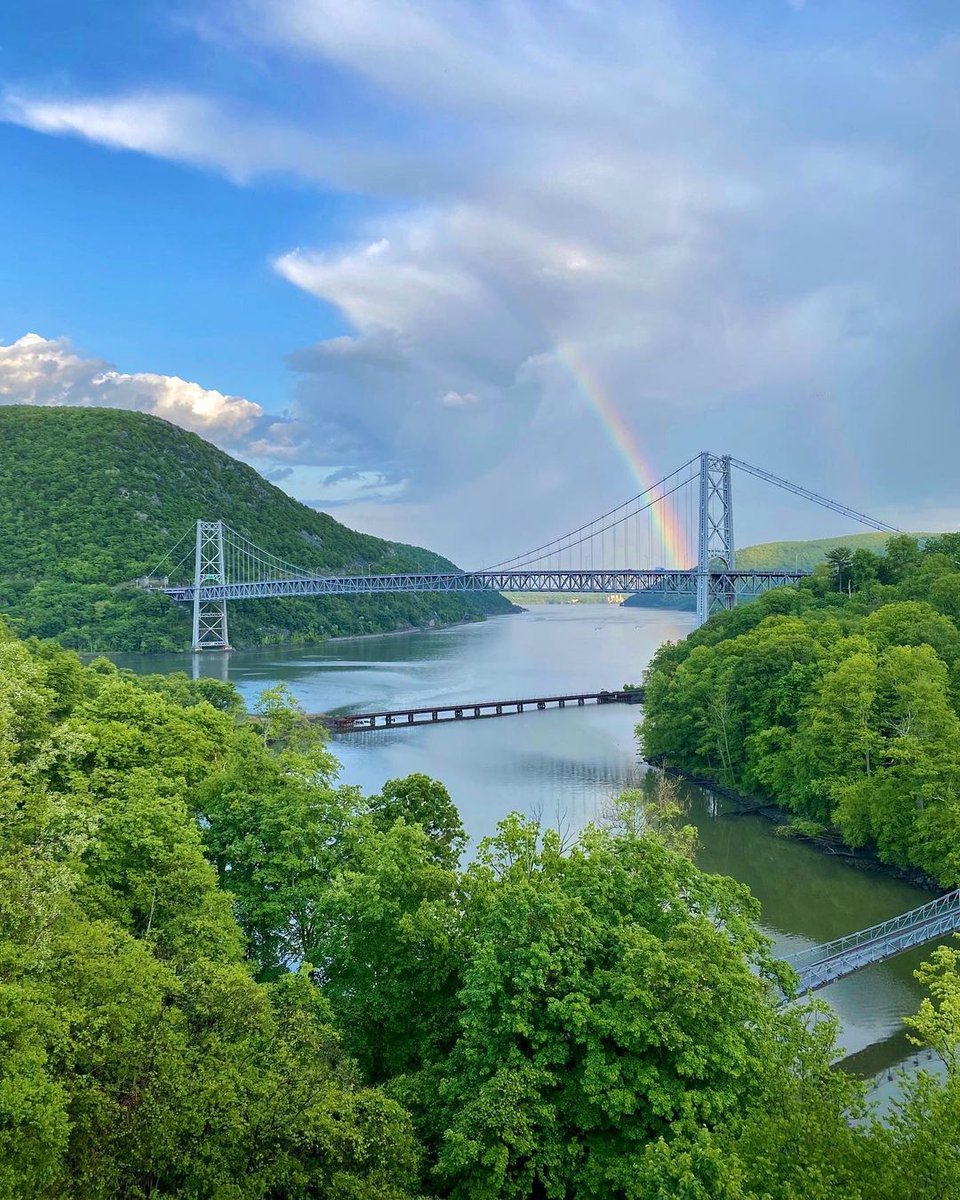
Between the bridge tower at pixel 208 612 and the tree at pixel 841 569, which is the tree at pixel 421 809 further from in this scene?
the bridge tower at pixel 208 612

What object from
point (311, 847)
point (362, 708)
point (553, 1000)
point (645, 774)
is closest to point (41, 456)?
point (362, 708)

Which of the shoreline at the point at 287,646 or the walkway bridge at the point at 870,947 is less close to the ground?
the shoreline at the point at 287,646

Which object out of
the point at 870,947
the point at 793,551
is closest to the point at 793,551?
the point at 793,551

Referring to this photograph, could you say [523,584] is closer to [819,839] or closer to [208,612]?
[208,612]

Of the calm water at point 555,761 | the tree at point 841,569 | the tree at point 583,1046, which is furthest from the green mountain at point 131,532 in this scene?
the tree at point 583,1046

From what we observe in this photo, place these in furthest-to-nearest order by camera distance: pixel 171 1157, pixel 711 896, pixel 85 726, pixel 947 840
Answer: pixel 947 840, pixel 85 726, pixel 711 896, pixel 171 1157

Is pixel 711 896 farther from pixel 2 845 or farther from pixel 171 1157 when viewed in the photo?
pixel 2 845

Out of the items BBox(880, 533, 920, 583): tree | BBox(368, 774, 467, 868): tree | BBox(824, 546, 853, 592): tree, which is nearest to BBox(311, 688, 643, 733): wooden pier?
BBox(824, 546, 853, 592): tree

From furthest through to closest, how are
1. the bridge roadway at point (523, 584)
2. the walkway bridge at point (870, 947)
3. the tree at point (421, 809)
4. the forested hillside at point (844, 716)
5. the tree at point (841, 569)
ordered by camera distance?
the bridge roadway at point (523, 584) → the tree at point (841, 569) → the forested hillside at point (844, 716) → the tree at point (421, 809) → the walkway bridge at point (870, 947)
